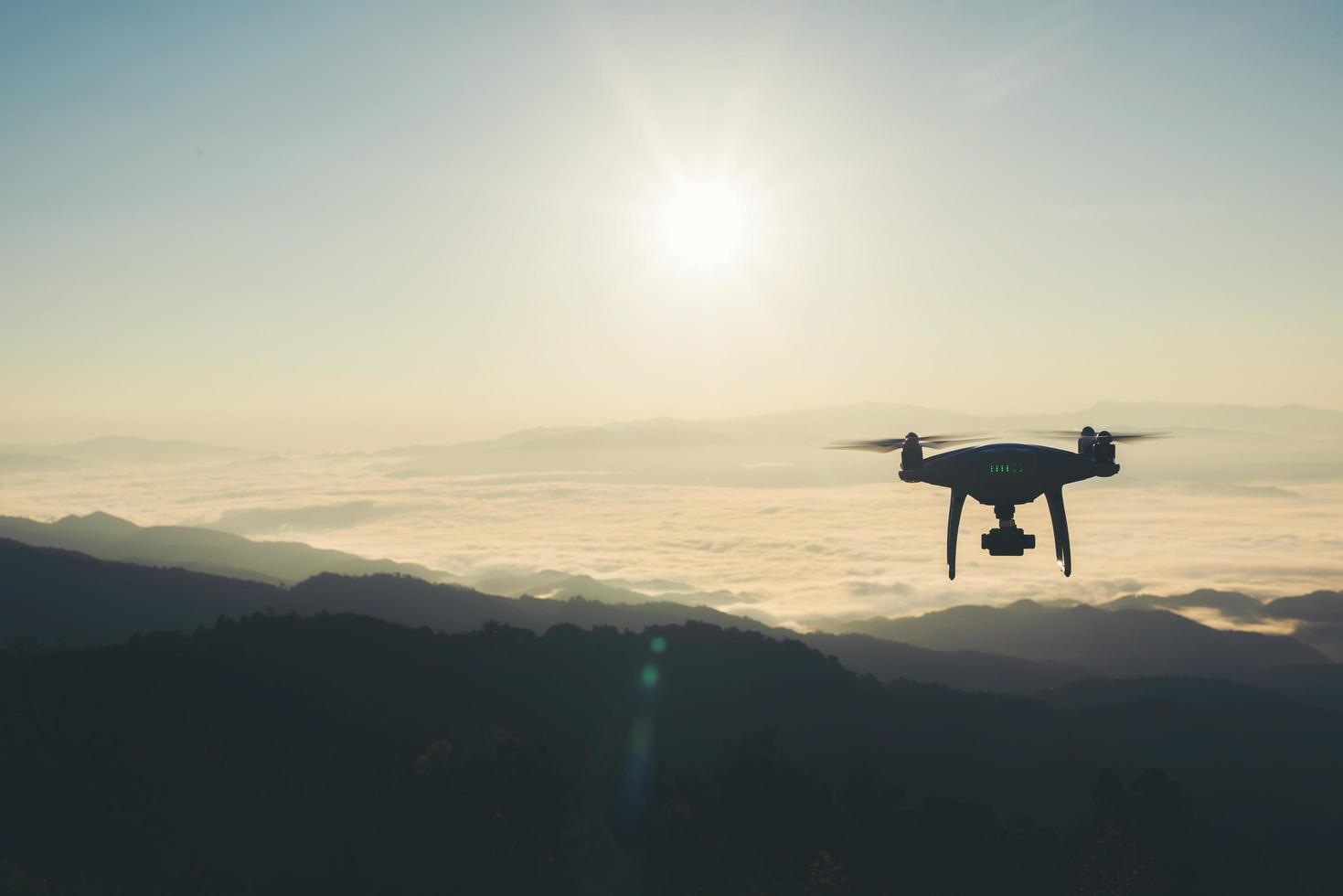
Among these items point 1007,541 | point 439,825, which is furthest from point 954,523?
point 439,825

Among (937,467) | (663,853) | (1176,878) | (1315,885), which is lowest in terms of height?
(1315,885)

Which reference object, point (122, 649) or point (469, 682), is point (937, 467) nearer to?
point (122, 649)

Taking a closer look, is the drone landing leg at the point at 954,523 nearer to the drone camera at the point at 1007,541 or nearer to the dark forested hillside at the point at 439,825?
the drone camera at the point at 1007,541

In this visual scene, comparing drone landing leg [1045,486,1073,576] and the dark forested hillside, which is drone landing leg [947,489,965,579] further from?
the dark forested hillside

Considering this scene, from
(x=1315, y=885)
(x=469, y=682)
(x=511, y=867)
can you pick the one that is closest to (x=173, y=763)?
(x=511, y=867)

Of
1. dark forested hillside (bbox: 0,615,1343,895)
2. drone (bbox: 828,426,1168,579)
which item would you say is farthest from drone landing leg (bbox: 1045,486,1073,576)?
dark forested hillside (bbox: 0,615,1343,895)

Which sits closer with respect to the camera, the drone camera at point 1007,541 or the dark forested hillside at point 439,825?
the drone camera at point 1007,541

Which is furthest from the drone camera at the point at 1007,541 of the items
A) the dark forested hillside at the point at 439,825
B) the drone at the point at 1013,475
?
the dark forested hillside at the point at 439,825

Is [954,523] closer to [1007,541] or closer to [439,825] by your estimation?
[1007,541]
